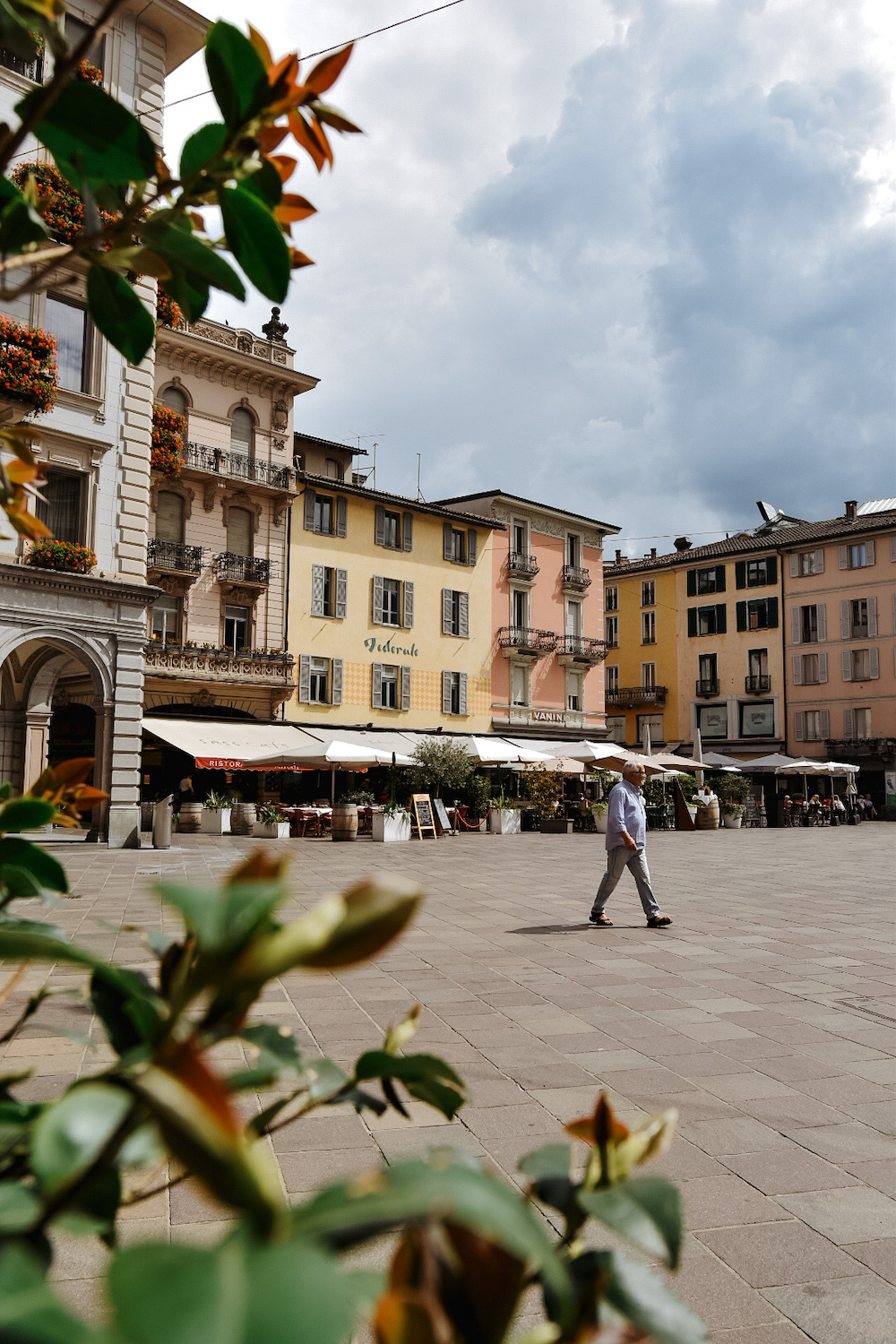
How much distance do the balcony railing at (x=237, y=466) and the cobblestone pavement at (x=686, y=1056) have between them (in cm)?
1987

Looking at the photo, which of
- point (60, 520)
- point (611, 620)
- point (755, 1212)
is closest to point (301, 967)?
point (755, 1212)

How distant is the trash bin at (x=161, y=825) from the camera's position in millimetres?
17891

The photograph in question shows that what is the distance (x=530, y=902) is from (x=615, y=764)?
17.8m

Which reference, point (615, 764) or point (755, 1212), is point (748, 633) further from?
point (755, 1212)

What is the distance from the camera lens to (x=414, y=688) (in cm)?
3550

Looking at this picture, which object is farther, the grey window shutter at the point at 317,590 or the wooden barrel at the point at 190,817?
the grey window shutter at the point at 317,590

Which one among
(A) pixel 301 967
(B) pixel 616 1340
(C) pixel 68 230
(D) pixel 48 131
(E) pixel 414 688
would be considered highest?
(C) pixel 68 230

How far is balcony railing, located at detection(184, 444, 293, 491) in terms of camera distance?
2947 cm

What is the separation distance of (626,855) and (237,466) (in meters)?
23.5

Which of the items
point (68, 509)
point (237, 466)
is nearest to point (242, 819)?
point (68, 509)

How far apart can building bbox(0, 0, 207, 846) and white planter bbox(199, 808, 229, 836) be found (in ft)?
18.0

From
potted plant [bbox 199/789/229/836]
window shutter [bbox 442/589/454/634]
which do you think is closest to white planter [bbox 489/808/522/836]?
potted plant [bbox 199/789/229/836]

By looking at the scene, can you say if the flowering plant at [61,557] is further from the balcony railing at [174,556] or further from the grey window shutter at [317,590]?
the grey window shutter at [317,590]

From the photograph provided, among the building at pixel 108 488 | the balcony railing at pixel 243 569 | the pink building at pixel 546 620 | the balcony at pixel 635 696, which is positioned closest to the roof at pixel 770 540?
the balcony at pixel 635 696
